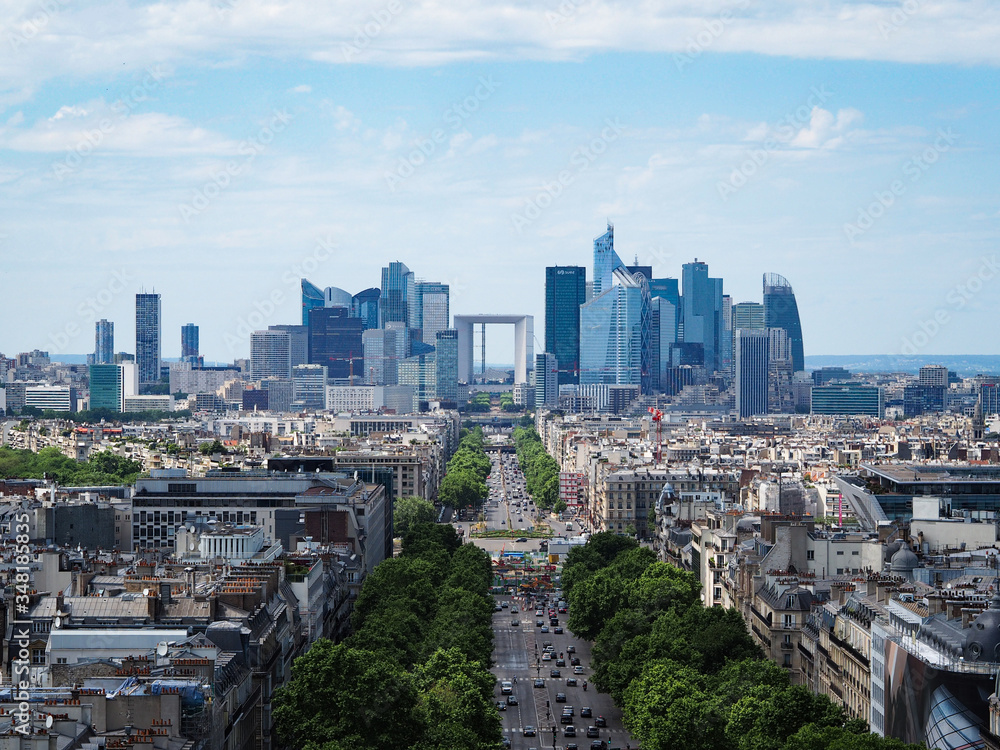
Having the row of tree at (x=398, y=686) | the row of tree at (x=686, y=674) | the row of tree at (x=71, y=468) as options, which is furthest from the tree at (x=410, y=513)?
the row of tree at (x=398, y=686)

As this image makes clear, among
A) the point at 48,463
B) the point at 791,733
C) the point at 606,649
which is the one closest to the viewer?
the point at 791,733

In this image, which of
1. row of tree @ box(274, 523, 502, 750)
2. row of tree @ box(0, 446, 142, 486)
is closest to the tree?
row of tree @ box(0, 446, 142, 486)

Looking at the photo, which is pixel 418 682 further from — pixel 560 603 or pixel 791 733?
pixel 560 603

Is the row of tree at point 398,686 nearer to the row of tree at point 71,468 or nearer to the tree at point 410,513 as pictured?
the tree at point 410,513

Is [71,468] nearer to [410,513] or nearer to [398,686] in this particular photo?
[410,513]

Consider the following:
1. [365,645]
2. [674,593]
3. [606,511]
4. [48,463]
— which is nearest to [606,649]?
[674,593]

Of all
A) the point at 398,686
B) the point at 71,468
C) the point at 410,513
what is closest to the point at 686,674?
the point at 398,686
